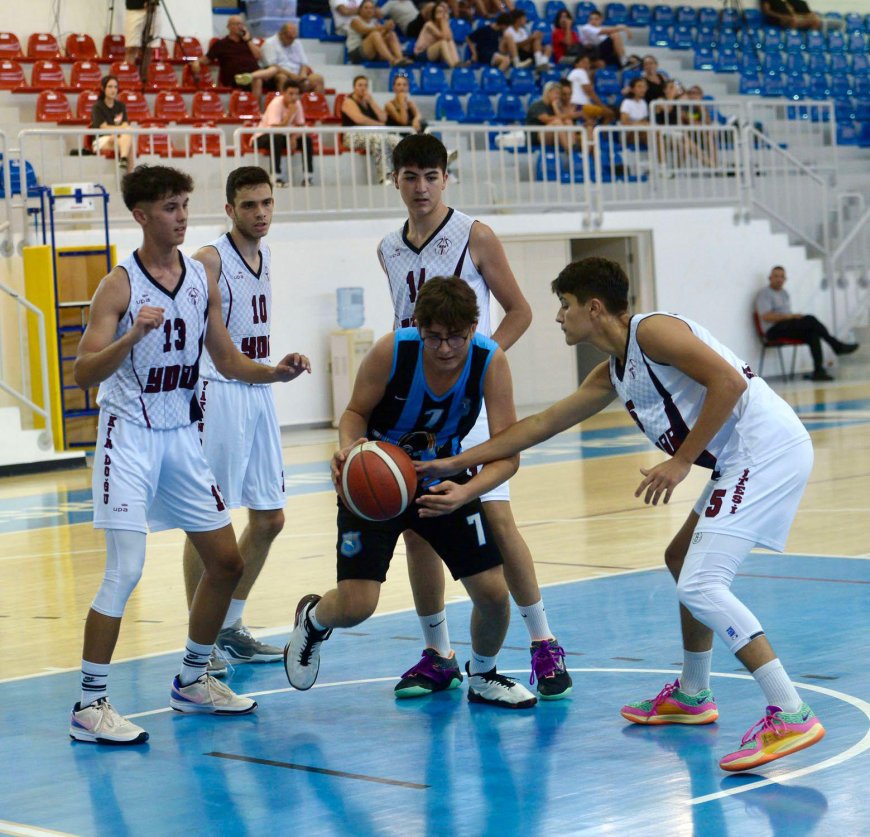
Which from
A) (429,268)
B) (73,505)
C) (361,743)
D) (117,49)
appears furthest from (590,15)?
(361,743)

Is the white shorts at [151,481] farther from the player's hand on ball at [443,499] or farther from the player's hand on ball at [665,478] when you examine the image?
the player's hand on ball at [665,478]

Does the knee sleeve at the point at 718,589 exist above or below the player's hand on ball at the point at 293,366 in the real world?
below

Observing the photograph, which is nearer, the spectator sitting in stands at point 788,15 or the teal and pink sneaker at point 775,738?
the teal and pink sneaker at point 775,738

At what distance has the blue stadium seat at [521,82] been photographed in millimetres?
23094

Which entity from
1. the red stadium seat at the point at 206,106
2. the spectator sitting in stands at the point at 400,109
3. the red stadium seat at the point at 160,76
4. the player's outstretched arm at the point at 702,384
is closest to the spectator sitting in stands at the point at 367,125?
the spectator sitting in stands at the point at 400,109

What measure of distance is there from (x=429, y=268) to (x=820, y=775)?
2681 millimetres

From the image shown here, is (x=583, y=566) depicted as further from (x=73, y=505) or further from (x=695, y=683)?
(x=73, y=505)

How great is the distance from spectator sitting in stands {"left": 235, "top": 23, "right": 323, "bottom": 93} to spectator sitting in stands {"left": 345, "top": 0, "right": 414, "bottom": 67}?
5.29 feet

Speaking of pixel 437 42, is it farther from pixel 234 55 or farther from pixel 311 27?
pixel 234 55

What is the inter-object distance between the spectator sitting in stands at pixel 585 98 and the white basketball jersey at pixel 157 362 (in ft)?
55.9

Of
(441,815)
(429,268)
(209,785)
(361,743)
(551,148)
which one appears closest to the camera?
(441,815)

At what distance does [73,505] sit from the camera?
12.7 m

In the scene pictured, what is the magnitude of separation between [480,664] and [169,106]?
1454 centimetres

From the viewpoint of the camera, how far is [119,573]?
5453 millimetres
